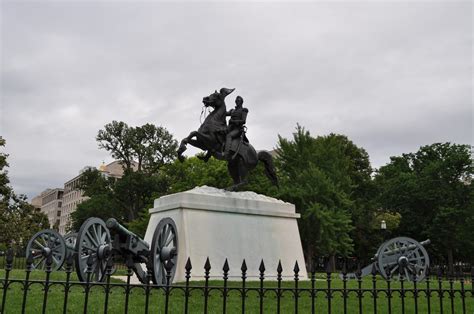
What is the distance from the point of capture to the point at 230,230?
12.3m

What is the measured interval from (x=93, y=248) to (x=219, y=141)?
4.85m

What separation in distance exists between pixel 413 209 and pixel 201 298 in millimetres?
34781

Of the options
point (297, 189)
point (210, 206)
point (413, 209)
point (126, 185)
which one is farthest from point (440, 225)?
point (210, 206)

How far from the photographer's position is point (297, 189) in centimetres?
2702

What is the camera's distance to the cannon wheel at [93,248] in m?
8.89

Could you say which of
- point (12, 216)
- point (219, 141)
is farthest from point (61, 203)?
point (219, 141)

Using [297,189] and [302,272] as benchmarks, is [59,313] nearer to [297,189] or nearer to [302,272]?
[302,272]

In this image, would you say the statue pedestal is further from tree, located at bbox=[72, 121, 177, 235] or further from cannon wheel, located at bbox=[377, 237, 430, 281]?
tree, located at bbox=[72, 121, 177, 235]

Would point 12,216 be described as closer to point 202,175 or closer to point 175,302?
point 202,175

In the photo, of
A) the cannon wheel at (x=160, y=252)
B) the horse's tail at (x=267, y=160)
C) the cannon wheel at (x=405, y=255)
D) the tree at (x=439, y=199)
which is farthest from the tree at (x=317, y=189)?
the cannon wheel at (x=160, y=252)

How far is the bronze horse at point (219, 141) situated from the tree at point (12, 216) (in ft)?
69.2

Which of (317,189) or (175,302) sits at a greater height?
(317,189)

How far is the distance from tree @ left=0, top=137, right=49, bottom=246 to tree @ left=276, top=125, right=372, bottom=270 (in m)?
17.4

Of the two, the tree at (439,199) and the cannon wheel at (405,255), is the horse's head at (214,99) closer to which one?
the cannon wheel at (405,255)
